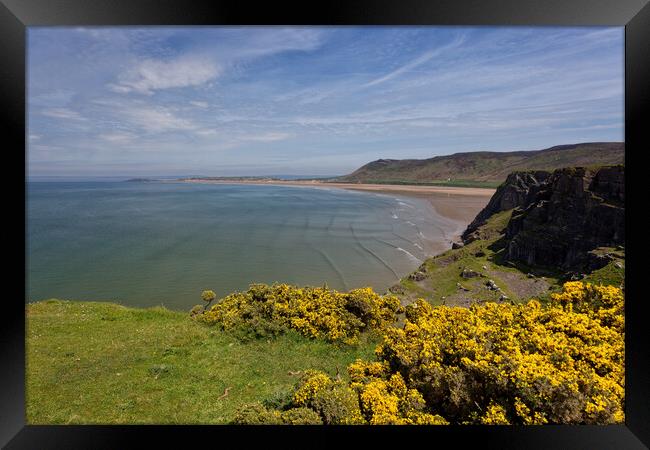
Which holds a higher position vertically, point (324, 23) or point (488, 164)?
point (488, 164)

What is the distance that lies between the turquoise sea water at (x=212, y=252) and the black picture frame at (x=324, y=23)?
715 cm

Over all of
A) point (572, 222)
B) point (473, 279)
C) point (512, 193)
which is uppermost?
point (512, 193)

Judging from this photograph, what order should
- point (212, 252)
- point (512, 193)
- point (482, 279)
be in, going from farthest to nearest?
point (512, 193) < point (212, 252) < point (482, 279)

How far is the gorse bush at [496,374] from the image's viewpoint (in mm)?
2928

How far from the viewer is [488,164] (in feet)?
305

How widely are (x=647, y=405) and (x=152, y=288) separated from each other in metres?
12.8

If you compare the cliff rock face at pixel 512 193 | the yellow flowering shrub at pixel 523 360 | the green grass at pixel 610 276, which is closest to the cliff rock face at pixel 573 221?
the green grass at pixel 610 276

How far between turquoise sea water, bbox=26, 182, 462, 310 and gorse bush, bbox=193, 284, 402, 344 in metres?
4.98

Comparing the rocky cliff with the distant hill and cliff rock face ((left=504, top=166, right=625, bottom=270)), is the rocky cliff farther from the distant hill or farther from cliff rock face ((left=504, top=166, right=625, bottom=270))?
the distant hill

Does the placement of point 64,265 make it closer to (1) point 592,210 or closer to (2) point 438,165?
(1) point 592,210

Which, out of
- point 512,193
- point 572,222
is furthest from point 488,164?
point 572,222

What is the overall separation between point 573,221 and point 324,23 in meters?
14.3

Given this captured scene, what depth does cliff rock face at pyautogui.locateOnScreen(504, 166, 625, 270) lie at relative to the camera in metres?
11.9

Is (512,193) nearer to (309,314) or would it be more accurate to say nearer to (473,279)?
(473,279)
